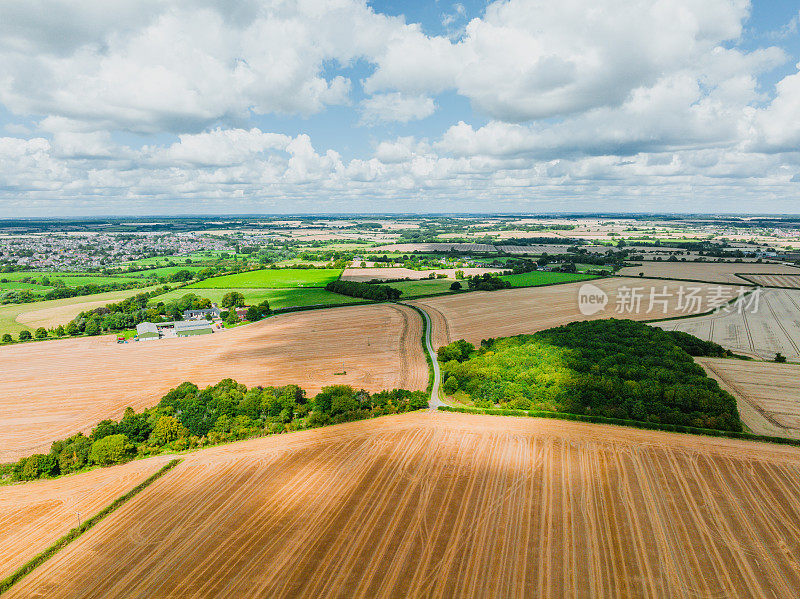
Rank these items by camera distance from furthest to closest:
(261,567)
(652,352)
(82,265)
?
(82,265) → (652,352) → (261,567)

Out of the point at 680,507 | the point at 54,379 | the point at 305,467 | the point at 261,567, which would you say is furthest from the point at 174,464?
the point at 680,507

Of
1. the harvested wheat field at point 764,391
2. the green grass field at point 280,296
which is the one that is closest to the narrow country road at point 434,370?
the green grass field at point 280,296

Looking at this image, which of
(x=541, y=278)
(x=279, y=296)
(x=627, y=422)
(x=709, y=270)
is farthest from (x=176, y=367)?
(x=709, y=270)

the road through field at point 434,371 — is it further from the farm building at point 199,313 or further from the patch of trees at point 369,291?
the farm building at point 199,313

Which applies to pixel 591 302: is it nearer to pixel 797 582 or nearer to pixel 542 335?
pixel 542 335

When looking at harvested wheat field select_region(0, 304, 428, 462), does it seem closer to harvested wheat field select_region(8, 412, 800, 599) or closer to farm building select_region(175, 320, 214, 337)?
farm building select_region(175, 320, 214, 337)

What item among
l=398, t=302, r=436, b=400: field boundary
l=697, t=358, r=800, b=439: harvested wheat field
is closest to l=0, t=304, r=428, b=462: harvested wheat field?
l=398, t=302, r=436, b=400: field boundary
